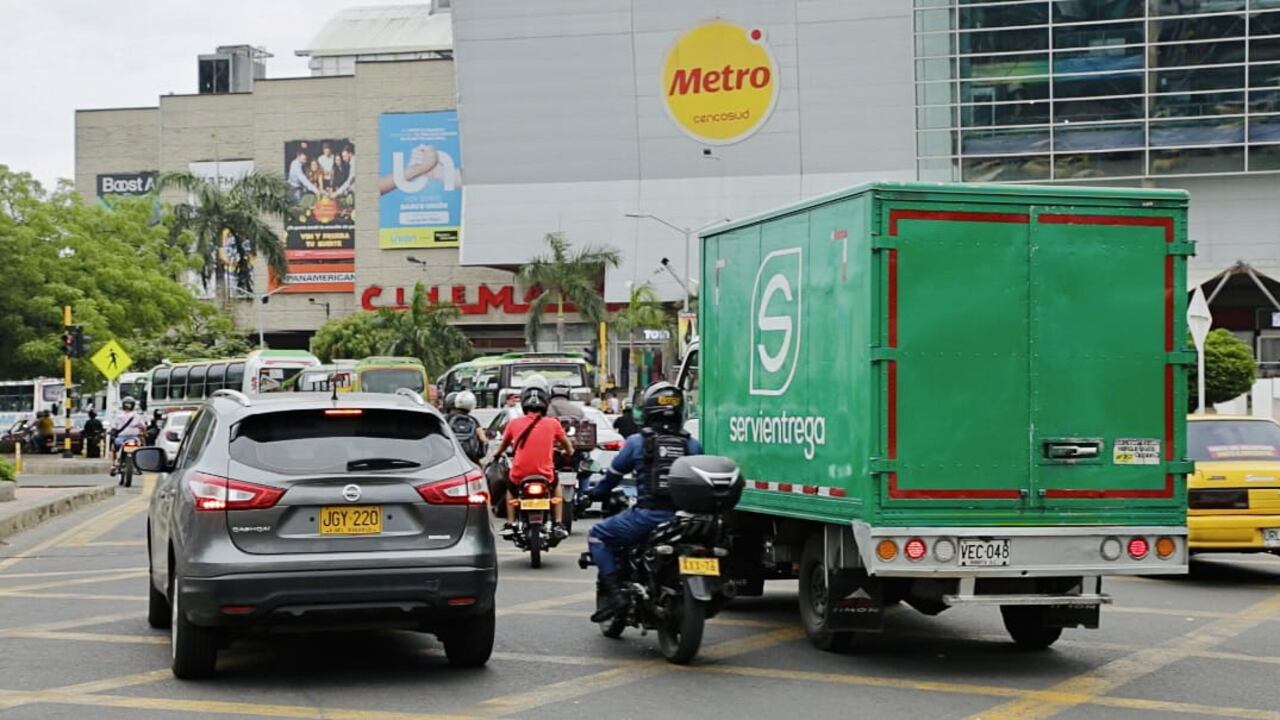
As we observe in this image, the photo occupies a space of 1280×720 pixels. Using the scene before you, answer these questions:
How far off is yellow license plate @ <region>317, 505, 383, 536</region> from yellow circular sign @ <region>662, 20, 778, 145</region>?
223 ft

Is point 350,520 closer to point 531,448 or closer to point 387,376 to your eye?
point 531,448

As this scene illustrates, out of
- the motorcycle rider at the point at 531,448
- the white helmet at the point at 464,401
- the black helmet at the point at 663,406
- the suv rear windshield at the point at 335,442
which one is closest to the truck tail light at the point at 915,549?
the black helmet at the point at 663,406

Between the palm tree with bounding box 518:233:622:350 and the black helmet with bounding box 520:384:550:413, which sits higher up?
the palm tree with bounding box 518:233:622:350

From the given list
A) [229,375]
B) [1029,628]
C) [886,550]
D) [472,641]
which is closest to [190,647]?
[472,641]

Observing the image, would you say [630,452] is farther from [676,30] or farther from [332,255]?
[332,255]

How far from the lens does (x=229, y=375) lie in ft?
175

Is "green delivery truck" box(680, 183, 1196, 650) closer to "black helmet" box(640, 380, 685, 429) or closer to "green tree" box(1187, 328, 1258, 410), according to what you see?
"black helmet" box(640, 380, 685, 429)

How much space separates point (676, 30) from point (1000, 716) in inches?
2753

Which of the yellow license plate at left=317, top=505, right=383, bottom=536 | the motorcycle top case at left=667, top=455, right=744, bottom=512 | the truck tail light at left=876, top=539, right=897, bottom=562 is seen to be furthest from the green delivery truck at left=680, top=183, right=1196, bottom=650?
the yellow license plate at left=317, top=505, right=383, bottom=536

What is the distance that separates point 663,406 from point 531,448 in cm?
569

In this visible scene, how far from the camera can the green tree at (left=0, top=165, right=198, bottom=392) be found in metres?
47.7

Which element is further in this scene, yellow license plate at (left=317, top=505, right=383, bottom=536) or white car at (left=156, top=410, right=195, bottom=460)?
white car at (left=156, top=410, right=195, bottom=460)

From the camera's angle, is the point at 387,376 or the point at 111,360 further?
the point at 387,376

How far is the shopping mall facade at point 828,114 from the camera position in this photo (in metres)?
65.8
